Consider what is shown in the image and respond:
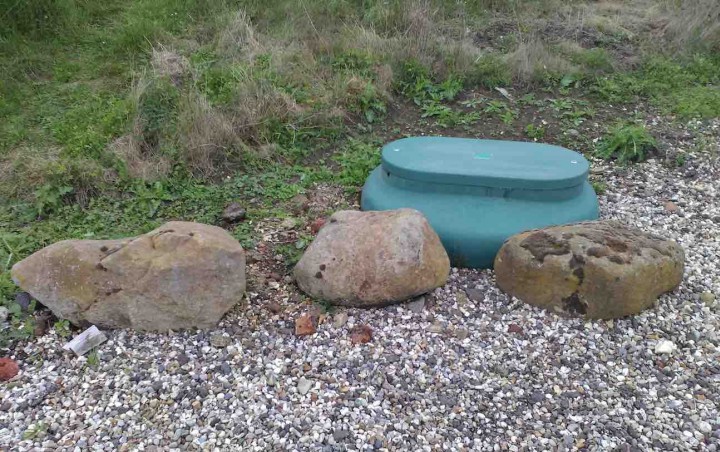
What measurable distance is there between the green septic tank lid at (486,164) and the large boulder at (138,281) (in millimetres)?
1244

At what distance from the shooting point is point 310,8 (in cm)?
693

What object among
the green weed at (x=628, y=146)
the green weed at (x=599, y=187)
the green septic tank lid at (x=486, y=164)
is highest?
the green septic tank lid at (x=486, y=164)

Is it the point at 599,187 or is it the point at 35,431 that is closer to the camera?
the point at 35,431

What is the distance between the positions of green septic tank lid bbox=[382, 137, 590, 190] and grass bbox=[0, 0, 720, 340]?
69 centimetres

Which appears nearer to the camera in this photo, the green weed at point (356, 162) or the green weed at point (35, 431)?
the green weed at point (35, 431)

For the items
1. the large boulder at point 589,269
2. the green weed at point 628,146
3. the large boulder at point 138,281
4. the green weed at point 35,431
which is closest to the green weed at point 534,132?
the green weed at point 628,146

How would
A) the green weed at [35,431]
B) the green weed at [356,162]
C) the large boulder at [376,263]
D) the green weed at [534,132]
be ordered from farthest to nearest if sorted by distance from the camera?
the green weed at [534,132] < the green weed at [356,162] < the large boulder at [376,263] < the green weed at [35,431]

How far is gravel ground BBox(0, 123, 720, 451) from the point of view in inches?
103

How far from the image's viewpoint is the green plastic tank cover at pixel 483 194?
355 cm

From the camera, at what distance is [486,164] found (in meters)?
3.71

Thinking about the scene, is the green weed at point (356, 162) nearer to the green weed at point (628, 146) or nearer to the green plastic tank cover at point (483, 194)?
the green plastic tank cover at point (483, 194)

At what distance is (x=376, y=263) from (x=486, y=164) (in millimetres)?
1001

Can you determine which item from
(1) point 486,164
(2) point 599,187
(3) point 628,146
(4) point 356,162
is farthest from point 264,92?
(3) point 628,146

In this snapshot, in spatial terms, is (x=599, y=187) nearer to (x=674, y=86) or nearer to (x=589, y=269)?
(x=589, y=269)
